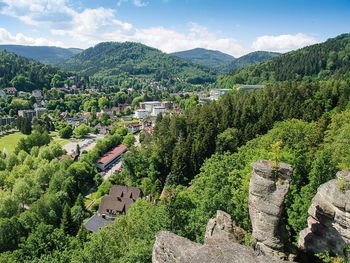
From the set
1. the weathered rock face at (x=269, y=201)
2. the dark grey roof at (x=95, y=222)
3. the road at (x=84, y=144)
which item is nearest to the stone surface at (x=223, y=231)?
the weathered rock face at (x=269, y=201)

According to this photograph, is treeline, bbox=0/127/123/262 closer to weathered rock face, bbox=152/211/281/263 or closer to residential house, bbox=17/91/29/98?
weathered rock face, bbox=152/211/281/263

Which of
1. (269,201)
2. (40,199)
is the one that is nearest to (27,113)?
(40,199)

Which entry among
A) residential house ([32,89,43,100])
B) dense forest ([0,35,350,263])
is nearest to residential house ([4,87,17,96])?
residential house ([32,89,43,100])

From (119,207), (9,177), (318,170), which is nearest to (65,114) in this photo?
(9,177)

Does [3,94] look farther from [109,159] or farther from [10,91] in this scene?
[109,159]

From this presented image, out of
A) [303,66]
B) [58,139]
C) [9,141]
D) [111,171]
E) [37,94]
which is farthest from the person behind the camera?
[37,94]

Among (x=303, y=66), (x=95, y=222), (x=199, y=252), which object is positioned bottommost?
(x=95, y=222)

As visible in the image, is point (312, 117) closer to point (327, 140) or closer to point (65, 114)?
point (327, 140)
